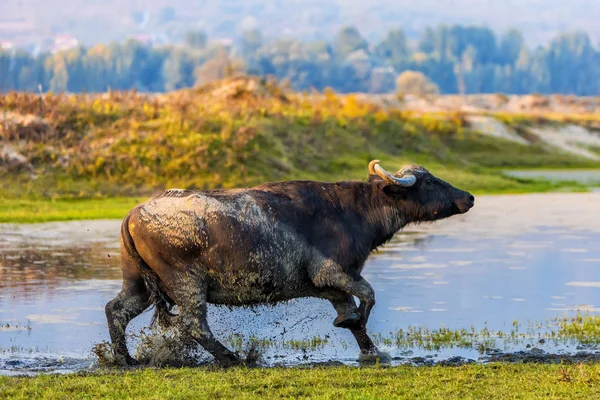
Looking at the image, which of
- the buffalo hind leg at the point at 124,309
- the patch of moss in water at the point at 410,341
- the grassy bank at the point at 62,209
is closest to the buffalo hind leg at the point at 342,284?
the patch of moss in water at the point at 410,341

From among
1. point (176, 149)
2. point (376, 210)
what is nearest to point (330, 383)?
point (376, 210)

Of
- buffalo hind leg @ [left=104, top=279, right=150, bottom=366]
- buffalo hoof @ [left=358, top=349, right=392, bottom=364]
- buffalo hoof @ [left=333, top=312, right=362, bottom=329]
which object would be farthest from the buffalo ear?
buffalo hind leg @ [left=104, top=279, right=150, bottom=366]

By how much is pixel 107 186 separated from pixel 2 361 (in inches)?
572

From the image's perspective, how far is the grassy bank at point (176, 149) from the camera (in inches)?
917

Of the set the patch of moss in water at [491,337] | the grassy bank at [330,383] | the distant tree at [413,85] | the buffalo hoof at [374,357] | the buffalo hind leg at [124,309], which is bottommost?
the distant tree at [413,85]

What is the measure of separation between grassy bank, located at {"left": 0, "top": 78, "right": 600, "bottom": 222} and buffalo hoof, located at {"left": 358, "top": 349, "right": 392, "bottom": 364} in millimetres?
11770

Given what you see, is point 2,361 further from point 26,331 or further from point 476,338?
point 476,338

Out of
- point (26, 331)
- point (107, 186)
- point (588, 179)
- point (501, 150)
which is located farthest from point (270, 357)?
point (501, 150)

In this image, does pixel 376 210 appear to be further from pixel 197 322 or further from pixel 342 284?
pixel 197 322

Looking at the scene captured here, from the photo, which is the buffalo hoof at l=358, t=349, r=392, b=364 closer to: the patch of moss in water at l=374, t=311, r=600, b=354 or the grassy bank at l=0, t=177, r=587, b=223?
the patch of moss in water at l=374, t=311, r=600, b=354

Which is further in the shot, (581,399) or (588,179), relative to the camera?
(588,179)

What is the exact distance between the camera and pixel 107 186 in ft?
77.9

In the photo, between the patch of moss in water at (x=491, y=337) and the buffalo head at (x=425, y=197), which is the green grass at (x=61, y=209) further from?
the buffalo head at (x=425, y=197)

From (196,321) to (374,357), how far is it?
1.58 metres
